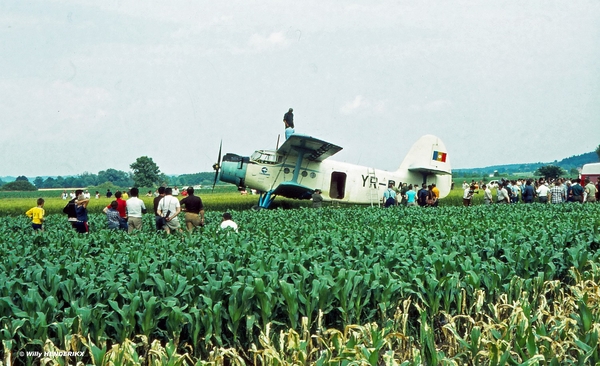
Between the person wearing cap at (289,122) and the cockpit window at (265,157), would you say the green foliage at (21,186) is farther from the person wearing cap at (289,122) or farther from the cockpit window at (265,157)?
the person wearing cap at (289,122)

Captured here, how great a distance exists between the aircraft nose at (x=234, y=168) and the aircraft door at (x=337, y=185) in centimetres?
381

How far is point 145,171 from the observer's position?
10162 cm

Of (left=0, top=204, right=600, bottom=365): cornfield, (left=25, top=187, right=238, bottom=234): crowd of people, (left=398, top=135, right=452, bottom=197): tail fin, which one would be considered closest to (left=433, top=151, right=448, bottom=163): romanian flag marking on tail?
(left=398, top=135, right=452, bottom=197): tail fin

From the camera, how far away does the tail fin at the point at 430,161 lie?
105 ft

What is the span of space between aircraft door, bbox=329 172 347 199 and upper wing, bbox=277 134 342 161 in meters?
1.43

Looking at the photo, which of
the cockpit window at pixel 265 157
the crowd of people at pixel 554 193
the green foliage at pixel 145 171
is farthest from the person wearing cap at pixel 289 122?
the green foliage at pixel 145 171

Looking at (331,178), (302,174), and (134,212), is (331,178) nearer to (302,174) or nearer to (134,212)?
(302,174)

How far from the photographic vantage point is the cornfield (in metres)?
5.27

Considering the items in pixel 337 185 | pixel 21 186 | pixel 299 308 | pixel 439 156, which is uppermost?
pixel 439 156

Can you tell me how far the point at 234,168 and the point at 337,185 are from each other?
4.58 meters

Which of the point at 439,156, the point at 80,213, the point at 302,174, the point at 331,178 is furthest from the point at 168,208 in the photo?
the point at 439,156

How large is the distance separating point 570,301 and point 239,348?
3.50 meters

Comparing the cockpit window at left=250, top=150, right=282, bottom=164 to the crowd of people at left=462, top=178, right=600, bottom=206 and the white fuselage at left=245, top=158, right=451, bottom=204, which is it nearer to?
the white fuselage at left=245, top=158, right=451, bottom=204

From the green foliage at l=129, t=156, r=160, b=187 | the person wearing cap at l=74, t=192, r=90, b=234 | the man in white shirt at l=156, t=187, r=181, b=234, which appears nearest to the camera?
the man in white shirt at l=156, t=187, r=181, b=234
